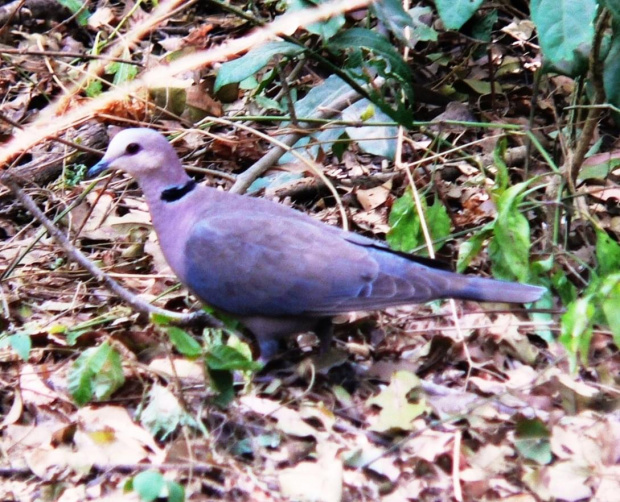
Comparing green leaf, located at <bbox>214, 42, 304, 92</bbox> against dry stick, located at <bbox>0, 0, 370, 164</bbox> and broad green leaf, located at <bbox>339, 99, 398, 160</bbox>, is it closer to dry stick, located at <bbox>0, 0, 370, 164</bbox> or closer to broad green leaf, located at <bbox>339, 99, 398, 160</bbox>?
dry stick, located at <bbox>0, 0, 370, 164</bbox>

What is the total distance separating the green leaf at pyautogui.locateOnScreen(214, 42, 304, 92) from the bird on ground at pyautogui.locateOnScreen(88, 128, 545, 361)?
0.50 m

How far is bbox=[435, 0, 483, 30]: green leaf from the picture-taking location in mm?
3471

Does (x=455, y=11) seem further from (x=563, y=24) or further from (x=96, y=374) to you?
(x=96, y=374)

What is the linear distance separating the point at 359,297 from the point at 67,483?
1.08 metres

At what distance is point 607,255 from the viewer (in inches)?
127

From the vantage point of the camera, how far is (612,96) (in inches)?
137

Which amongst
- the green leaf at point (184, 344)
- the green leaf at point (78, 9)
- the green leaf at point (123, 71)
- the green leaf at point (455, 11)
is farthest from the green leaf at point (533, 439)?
the green leaf at point (78, 9)

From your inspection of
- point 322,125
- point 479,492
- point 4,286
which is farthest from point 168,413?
point 322,125

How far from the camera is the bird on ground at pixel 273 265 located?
9.82 feet

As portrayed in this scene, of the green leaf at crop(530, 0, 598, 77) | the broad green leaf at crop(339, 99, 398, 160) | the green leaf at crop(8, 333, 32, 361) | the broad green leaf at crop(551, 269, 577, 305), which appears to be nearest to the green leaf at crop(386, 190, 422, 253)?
the broad green leaf at crop(339, 99, 398, 160)

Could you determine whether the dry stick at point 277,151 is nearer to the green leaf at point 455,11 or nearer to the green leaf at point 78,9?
the green leaf at point 455,11

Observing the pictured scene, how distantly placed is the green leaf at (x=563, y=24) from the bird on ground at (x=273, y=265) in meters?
0.83

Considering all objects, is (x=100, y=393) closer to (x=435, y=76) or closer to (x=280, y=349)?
(x=280, y=349)

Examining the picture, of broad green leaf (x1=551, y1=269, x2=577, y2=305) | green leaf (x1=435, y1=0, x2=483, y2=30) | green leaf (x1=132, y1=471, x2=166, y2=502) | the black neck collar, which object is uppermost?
green leaf (x1=435, y1=0, x2=483, y2=30)
